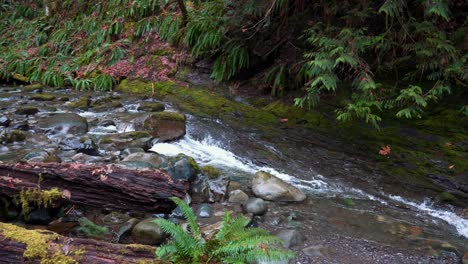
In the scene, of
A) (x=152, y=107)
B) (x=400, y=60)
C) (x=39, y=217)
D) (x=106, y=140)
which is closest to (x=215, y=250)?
(x=39, y=217)

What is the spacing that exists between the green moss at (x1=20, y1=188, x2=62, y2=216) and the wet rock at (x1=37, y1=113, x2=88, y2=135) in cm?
356

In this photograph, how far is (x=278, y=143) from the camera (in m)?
6.68

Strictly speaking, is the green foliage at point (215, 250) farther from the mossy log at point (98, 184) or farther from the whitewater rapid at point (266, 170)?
the whitewater rapid at point (266, 170)

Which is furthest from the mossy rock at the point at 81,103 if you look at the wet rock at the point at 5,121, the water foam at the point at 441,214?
the water foam at the point at 441,214

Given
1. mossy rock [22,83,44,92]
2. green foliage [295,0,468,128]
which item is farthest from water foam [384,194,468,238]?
mossy rock [22,83,44,92]

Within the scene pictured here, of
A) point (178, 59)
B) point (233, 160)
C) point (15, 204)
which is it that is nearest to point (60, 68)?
point (178, 59)

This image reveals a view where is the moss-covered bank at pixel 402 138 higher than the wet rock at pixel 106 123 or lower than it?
higher

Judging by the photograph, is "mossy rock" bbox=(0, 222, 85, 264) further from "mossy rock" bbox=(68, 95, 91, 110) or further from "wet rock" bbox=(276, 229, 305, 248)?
"mossy rock" bbox=(68, 95, 91, 110)

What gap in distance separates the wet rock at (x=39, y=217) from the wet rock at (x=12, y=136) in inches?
122

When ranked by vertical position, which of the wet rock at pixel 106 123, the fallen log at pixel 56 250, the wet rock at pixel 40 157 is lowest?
the wet rock at pixel 106 123

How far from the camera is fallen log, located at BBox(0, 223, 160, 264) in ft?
7.36

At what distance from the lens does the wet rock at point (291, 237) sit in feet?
12.1

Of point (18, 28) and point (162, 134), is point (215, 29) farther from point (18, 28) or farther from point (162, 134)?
point (18, 28)

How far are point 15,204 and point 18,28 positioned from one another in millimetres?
15158
